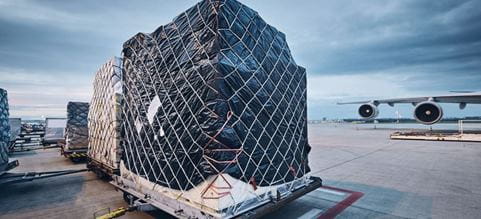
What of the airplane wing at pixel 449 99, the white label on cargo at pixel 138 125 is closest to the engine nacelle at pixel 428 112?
the airplane wing at pixel 449 99

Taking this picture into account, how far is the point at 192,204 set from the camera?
262cm

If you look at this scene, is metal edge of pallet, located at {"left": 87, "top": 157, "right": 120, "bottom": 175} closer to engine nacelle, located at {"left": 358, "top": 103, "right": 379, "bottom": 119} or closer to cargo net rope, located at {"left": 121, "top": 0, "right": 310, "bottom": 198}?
cargo net rope, located at {"left": 121, "top": 0, "right": 310, "bottom": 198}

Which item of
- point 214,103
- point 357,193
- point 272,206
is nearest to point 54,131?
point 214,103

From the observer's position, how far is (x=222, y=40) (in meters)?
2.69

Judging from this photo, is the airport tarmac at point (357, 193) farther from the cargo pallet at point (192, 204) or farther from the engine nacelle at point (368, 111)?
the engine nacelle at point (368, 111)

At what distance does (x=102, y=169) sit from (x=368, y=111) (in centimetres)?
2275

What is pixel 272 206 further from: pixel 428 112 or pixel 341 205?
pixel 428 112

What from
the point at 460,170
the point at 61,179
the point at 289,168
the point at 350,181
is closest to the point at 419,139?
the point at 460,170

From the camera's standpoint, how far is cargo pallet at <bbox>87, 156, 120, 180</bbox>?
4.46 meters

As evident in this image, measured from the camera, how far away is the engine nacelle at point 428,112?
15.7 metres

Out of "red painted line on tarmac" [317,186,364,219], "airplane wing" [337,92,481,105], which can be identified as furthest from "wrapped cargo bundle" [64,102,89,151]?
"airplane wing" [337,92,481,105]

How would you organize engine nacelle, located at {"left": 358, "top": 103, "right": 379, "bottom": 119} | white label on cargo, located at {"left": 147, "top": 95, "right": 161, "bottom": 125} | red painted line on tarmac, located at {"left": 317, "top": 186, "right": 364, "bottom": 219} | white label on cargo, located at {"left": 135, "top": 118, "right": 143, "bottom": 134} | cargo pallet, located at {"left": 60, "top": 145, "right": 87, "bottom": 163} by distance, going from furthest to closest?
engine nacelle, located at {"left": 358, "top": 103, "right": 379, "bottom": 119}
cargo pallet, located at {"left": 60, "top": 145, "right": 87, "bottom": 163}
red painted line on tarmac, located at {"left": 317, "top": 186, "right": 364, "bottom": 219}
white label on cargo, located at {"left": 135, "top": 118, "right": 143, "bottom": 134}
white label on cargo, located at {"left": 147, "top": 95, "right": 161, "bottom": 125}

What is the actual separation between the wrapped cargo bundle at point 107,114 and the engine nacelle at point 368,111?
22339 mm

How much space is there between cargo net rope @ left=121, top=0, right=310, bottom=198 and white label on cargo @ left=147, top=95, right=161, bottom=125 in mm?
15
